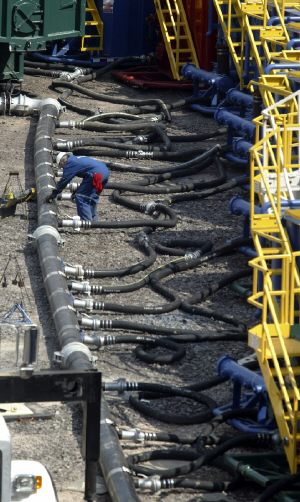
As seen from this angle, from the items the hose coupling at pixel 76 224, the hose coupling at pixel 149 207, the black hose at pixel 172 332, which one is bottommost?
the black hose at pixel 172 332

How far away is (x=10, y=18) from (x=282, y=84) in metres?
8.90

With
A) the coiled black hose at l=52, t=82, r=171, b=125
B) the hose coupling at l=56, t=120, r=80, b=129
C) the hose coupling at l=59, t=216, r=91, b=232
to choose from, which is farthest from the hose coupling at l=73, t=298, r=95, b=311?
the coiled black hose at l=52, t=82, r=171, b=125

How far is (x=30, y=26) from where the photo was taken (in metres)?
23.2

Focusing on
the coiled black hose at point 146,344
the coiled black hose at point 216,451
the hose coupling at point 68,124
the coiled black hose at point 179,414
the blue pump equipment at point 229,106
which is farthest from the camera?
the hose coupling at point 68,124

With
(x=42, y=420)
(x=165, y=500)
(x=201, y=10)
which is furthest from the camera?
(x=201, y=10)

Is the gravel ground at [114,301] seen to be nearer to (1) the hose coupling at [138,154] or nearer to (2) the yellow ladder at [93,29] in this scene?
(1) the hose coupling at [138,154]

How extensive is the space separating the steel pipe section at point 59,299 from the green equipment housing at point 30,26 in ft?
3.76

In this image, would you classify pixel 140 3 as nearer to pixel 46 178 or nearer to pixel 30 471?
pixel 46 178

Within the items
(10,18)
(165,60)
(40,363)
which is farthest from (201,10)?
(40,363)

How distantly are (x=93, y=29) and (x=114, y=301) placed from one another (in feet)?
41.8

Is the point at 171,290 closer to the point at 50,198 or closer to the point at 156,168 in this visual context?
the point at 50,198

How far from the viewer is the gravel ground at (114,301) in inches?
448

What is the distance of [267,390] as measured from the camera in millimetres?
11234

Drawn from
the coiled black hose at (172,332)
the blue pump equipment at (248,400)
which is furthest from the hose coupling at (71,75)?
the blue pump equipment at (248,400)
